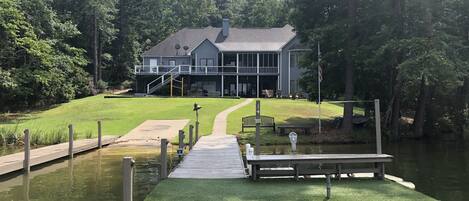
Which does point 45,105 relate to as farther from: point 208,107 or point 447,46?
point 447,46

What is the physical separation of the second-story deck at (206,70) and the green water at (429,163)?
102ft

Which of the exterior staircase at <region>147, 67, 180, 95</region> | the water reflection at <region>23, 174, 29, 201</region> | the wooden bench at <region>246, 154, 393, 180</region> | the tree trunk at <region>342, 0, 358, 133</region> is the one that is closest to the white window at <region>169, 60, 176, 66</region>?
the exterior staircase at <region>147, 67, 180, 95</region>

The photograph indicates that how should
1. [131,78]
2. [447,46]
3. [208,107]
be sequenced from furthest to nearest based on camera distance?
[131,78] < [208,107] < [447,46]

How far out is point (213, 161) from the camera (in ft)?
59.2

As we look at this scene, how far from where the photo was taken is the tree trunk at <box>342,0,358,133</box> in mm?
32438

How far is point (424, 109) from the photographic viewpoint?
33.5 meters

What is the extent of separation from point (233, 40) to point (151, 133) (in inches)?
1311

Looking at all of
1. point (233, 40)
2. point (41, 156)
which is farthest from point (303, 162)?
point (233, 40)

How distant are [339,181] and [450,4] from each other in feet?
65.8

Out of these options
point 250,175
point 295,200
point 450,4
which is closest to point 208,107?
point 450,4

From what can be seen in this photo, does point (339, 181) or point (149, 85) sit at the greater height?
point (149, 85)

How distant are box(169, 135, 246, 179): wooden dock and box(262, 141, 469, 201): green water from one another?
328 centimetres

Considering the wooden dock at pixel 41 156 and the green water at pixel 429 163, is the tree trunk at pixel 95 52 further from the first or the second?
the green water at pixel 429 163

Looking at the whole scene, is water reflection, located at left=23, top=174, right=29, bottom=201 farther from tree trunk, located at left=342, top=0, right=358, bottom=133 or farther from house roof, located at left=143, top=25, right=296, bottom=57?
house roof, located at left=143, top=25, right=296, bottom=57
